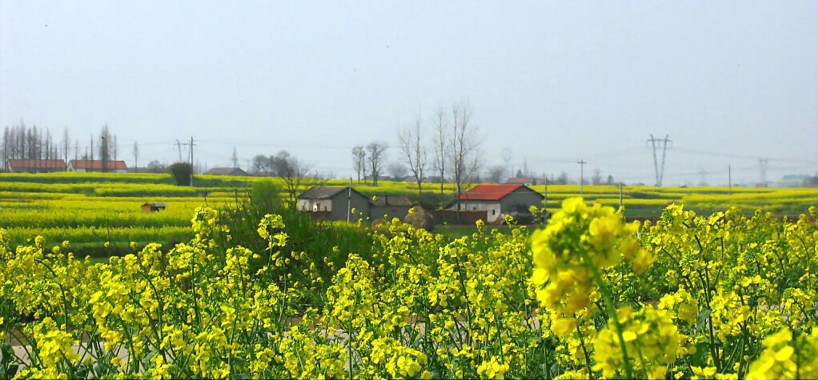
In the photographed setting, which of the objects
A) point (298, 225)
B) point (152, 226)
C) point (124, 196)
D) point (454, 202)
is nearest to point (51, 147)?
point (124, 196)

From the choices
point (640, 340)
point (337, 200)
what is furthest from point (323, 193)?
point (640, 340)

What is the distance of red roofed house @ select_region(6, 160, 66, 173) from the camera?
2776 inches

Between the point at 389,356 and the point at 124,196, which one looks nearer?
the point at 389,356

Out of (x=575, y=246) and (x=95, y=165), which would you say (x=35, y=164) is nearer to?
(x=95, y=165)

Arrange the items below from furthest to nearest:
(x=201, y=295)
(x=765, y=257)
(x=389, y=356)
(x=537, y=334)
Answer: (x=765, y=257)
(x=201, y=295)
(x=537, y=334)
(x=389, y=356)

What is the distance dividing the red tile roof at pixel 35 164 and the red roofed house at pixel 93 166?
2709 millimetres

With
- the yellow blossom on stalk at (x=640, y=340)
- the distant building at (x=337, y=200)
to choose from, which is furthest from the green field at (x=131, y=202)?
the yellow blossom on stalk at (x=640, y=340)

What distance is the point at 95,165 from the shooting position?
81.6 metres

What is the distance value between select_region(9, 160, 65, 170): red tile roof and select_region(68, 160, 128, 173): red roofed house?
8.89 feet

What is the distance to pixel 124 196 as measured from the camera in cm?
4078

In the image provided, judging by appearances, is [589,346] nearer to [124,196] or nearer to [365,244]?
[365,244]

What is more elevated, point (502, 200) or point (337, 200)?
point (337, 200)

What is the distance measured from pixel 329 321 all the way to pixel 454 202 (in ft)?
131

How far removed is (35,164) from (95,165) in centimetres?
855
